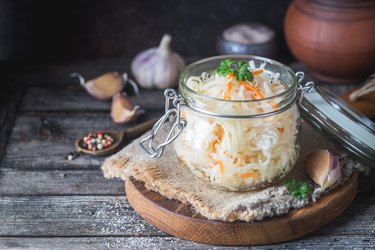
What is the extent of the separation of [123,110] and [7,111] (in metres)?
0.41

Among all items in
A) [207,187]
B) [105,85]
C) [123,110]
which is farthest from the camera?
[105,85]

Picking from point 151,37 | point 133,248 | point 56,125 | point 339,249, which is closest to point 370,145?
point 339,249

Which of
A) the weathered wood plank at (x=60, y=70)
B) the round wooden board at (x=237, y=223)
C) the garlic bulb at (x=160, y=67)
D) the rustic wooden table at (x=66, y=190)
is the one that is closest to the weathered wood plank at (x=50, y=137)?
the rustic wooden table at (x=66, y=190)

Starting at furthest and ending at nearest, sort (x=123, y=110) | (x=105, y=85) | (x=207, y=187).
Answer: (x=105, y=85) < (x=123, y=110) < (x=207, y=187)

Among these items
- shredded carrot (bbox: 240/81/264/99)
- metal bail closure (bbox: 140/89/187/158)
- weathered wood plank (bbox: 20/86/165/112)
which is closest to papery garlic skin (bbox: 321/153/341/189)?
shredded carrot (bbox: 240/81/264/99)

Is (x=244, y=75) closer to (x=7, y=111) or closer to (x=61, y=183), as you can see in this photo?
(x=61, y=183)

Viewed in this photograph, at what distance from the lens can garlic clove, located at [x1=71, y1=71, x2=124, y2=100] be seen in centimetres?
208

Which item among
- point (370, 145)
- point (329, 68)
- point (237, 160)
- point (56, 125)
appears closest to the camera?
point (237, 160)

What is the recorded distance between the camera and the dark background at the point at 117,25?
234cm

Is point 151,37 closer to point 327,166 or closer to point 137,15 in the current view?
Answer: point 137,15

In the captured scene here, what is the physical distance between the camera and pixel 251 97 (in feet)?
4.41

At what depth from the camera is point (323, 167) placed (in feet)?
4.64

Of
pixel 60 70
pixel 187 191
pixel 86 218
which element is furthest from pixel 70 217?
pixel 60 70

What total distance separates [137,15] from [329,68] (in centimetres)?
77
